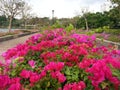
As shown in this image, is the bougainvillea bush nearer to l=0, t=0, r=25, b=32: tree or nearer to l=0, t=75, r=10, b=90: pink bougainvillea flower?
l=0, t=75, r=10, b=90: pink bougainvillea flower

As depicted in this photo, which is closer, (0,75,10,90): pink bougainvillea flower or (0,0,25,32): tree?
(0,75,10,90): pink bougainvillea flower

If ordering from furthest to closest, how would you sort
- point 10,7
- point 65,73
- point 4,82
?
1. point 10,7
2. point 65,73
3. point 4,82

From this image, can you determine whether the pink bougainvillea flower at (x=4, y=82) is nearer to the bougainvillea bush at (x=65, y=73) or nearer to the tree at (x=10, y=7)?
the bougainvillea bush at (x=65, y=73)

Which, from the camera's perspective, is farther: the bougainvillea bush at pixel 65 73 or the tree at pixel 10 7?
the tree at pixel 10 7

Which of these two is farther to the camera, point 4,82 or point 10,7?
point 10,7

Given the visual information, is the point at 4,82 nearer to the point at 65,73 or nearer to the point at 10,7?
the point at 65,73

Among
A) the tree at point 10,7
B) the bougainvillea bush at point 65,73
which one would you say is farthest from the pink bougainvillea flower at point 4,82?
the tree at point 10,7

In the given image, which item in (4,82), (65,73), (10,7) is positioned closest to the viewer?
(4,82)

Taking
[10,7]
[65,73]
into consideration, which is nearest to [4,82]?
[65,73]

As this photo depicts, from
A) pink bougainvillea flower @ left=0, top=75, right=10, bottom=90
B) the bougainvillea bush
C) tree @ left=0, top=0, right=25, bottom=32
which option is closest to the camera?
pink bougainvillea flower @ left=0, top=75, right=10, bottom=90

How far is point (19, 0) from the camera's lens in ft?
95.5

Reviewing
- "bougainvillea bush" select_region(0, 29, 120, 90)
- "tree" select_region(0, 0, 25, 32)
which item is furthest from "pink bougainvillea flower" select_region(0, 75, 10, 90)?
"tree" select_region(0, 0, 25, 32)

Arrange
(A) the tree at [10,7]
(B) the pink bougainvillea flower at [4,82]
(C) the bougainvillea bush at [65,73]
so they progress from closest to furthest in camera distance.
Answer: (B) the pink bougainvillea flower at [4,82] < (C) the bougainvillea bush at [65,73] < (A) the tree at [10,7]

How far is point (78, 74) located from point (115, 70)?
1.26 ft
